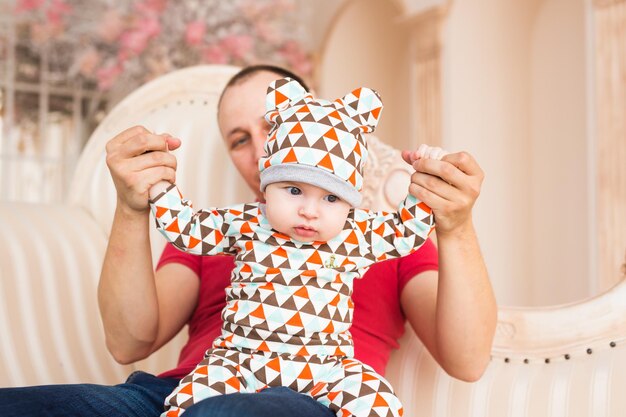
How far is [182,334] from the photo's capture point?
1698 millimetres

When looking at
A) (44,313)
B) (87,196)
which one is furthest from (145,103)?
(44,313)

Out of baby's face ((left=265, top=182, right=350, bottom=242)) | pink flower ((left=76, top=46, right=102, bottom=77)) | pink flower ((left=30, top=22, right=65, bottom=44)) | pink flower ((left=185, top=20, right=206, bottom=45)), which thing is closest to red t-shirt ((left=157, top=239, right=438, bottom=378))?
baby's face ((left=265, top=182, right=350, bottom=242))

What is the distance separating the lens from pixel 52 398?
973mm

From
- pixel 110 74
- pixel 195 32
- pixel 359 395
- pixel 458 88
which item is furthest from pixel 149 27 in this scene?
pixel 359 395

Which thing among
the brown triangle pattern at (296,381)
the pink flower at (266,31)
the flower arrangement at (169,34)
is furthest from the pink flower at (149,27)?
the brown triangle pattern at (296,381)

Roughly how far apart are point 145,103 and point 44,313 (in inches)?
24.7

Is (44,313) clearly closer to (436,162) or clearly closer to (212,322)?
(212,322)

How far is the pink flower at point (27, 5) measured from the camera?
3.58 meters

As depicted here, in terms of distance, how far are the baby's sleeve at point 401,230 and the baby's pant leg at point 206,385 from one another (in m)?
0.26

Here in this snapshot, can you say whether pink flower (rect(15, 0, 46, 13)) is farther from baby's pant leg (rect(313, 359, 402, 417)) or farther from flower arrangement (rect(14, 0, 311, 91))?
baby's pant leg (rect(313, 359, 402, 417))

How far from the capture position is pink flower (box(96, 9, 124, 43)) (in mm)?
3373

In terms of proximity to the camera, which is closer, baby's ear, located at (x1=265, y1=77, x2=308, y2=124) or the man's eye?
baby's ear, located at (x1=265, y1=77, x2=308, y2=124)

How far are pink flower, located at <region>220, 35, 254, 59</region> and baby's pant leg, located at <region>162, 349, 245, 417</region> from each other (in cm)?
253

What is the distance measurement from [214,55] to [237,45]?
0.39 ft
